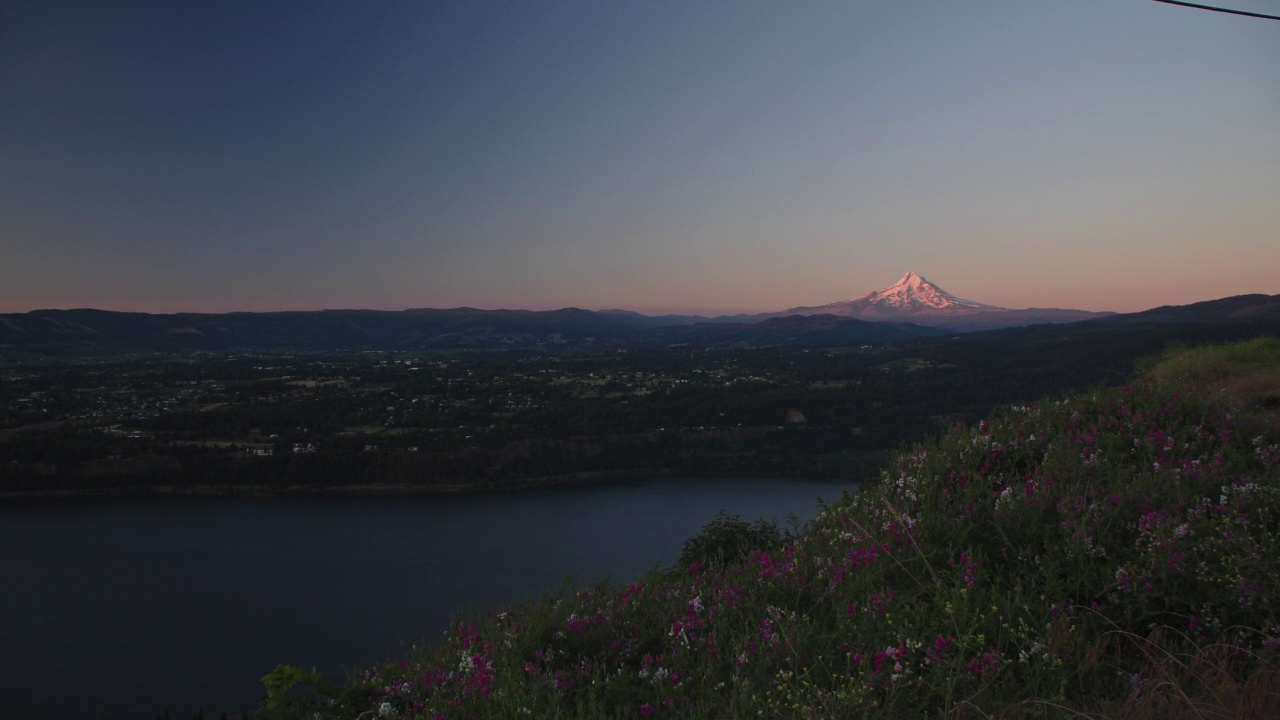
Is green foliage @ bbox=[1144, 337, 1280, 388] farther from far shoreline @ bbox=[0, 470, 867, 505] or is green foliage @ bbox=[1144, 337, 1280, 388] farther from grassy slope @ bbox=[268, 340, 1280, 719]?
far shoreline @ bbox=[0, 470, 867, 505]

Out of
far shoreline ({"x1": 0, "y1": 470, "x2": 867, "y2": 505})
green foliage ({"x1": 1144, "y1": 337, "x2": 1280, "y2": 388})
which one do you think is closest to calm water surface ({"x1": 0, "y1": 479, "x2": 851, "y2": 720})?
far shoreline ({"x1": 0, "y1": 470, "x2": 867, "y2": 505})

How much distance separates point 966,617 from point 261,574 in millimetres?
44709

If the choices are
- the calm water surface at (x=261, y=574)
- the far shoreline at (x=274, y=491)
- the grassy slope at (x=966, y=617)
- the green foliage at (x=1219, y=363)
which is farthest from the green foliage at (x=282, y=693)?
the far shoreline at (x=274, y=491)

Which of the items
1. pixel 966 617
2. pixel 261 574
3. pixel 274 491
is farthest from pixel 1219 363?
pixel 274 491

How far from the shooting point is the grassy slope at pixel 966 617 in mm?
2648

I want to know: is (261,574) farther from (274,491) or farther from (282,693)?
(282,693)

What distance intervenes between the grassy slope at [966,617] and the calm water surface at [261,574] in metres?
17.4

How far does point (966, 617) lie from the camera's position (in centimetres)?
297

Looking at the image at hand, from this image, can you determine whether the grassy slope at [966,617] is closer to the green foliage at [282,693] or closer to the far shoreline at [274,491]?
the green foliage at [282,693]

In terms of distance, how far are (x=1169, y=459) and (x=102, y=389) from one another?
401 feet

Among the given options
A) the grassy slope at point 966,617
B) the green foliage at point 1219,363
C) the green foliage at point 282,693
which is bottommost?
the green foliage at point 282,693

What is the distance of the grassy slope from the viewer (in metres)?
2.65

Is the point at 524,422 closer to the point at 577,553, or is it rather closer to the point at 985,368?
the point at 577,553

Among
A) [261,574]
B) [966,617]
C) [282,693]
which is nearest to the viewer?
[966,617]
